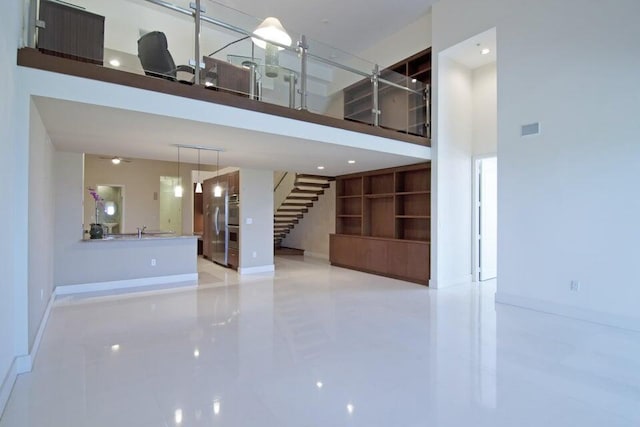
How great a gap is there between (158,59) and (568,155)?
532cm

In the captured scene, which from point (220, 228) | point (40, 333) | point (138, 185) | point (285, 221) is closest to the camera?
point (40, 333)

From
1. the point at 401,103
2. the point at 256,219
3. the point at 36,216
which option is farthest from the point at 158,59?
the point at 256,219

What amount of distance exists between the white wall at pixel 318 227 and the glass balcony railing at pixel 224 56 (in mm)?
3900

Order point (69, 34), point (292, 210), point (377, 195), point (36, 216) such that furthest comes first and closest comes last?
point (292, 210) → point (377, 195) → point (36, 216) → point (69, 34)

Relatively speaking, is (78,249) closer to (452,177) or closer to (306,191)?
(306,191)

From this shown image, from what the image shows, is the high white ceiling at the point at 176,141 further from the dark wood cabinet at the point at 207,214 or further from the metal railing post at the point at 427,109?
the dark wood cabinet at the point at 207,214

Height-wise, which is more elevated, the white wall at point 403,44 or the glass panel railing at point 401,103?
the white wall at point 403,44

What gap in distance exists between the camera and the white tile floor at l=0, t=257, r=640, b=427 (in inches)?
89.9

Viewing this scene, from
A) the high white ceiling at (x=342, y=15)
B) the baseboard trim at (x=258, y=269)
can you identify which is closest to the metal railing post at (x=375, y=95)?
the high white ceiling at (x=342, y=15)

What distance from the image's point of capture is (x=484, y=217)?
6781 millimetres

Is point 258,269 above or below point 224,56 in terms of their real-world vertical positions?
below

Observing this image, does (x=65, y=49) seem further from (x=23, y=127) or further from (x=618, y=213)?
(x=618, y=213)

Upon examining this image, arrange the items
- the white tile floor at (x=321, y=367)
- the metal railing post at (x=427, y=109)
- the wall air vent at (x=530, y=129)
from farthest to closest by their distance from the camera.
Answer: the metal railing post at (x=427, y=109)
the wall air vent at (x=530, y=129)
the white tile floor at (x=321, y=367)

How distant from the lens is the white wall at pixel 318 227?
9.78m
